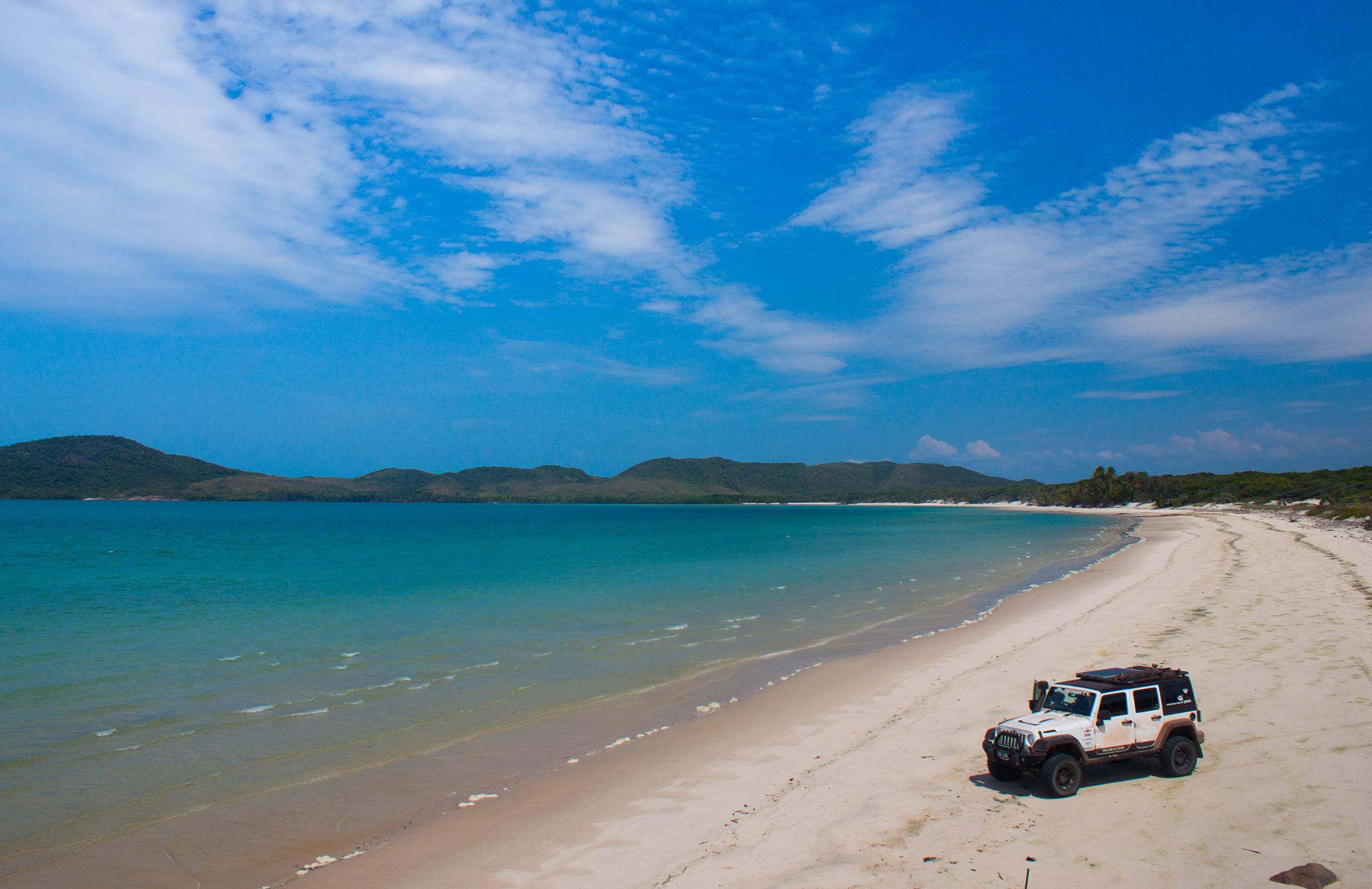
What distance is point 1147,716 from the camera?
1048 cm

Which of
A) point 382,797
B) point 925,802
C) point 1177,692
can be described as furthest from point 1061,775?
point 382,797

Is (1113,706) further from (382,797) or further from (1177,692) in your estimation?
(382,797)

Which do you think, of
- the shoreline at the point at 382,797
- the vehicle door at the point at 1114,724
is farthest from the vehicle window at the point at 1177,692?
the shoreline at the point at 382,797

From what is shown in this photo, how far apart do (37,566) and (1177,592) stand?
65.9m

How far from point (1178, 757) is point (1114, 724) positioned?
1.41m

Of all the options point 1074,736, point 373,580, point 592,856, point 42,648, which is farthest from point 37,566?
point 1074,736

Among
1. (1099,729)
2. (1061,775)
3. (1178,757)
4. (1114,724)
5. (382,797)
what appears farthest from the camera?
(382,797)

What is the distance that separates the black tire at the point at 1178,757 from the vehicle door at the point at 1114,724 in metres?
0.69

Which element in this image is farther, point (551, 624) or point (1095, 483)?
point (1095, 483)

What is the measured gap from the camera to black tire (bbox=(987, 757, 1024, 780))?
10.4 meters

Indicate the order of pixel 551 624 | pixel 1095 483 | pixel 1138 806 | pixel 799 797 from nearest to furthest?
pixel 1138 806 < pixel 799 797 < pixel 551 624 < pixel 1095 483

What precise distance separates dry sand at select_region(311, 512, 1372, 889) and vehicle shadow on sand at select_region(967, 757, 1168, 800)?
5 cm

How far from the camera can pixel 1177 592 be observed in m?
30.7

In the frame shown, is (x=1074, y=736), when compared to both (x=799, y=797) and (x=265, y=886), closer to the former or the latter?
(x=799, y=797)
